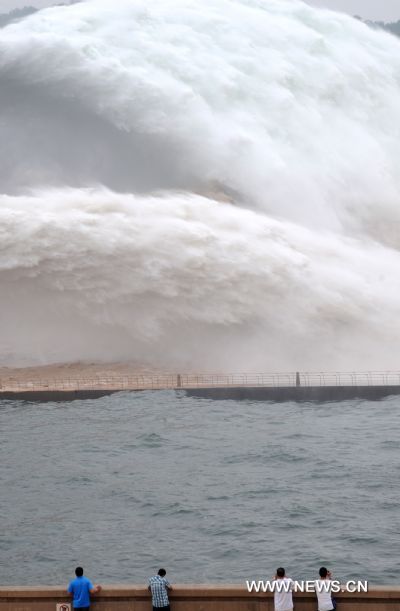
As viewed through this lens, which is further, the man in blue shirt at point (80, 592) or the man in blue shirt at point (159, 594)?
the man in blue shirt at point (80, 592)

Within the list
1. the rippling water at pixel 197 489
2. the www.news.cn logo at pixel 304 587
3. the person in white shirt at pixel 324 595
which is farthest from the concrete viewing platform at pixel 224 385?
the person in white shirt at pixel 324 595

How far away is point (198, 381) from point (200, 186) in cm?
1314

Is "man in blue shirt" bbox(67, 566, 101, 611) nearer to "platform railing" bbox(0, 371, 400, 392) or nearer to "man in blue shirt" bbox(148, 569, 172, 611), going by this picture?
"man in blue shirt" bbox(148, 569, 172, 611)

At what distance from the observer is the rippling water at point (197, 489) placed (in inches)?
854

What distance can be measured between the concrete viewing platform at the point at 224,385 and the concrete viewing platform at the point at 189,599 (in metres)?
24.1

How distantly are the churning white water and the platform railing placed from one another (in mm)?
1538

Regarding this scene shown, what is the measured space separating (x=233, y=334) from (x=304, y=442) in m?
14.3

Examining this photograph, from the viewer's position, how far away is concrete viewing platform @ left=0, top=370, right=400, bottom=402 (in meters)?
40.2

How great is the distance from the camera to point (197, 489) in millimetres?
27391

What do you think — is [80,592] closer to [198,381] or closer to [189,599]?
[189,599]

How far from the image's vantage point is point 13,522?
24891 millimetres

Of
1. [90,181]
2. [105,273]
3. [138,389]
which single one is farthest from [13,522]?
[90,181]

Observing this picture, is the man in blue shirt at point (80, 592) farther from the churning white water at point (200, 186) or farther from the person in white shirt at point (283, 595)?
the churning white water at point (200, 186)

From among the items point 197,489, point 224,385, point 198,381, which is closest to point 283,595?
point 197,489
